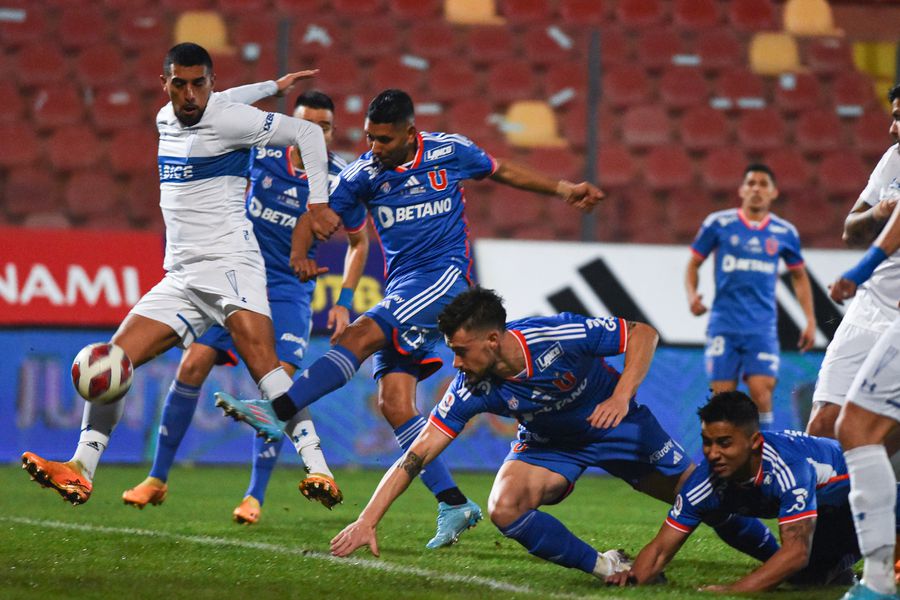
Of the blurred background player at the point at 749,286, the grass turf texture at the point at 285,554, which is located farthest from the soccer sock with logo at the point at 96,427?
the blurred background player at the point at 749,286

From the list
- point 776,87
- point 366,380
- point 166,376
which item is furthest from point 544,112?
point 166,376

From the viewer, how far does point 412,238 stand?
621cm

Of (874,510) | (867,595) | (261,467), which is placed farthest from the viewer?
(261,467)

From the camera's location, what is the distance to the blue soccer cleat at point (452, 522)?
5.84 metres

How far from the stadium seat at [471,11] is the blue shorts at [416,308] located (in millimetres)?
7316

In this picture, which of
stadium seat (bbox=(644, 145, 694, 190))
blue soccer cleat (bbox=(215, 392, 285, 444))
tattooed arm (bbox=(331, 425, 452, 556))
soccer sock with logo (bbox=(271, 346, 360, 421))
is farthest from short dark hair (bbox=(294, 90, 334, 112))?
stadium seat (bbox=(644, 145, 694, 190))

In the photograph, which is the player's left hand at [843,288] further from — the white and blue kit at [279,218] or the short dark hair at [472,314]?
the white and blue kit at [279,218]

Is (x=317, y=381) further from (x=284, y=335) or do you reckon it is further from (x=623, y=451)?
(x=284, y=335)

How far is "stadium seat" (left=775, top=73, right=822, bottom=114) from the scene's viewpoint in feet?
40.2

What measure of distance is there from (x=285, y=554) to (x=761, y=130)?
26.9 ft

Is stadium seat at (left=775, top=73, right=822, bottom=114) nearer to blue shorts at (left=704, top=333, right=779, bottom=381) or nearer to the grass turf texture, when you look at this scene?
blue shorts at (left=704, top=333, right=779, bottom=381)

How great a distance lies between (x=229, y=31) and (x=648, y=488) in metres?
6.97

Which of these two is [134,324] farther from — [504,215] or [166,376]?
[504,215]

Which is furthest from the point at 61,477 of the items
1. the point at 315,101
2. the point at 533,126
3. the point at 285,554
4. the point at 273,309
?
the point at 533,126
